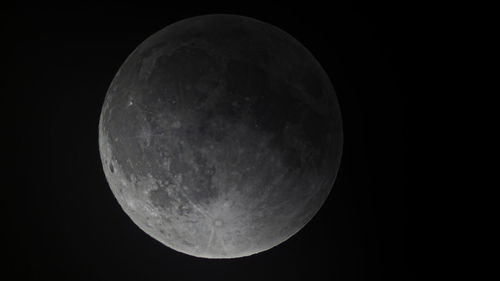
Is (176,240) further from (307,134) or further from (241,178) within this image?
(307,134)

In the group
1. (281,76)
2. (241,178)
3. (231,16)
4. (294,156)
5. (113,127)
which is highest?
(231,16)

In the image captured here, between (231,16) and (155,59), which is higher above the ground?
(231,16)

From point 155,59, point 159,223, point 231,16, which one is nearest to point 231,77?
point 155,59

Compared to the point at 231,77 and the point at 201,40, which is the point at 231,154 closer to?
the point at 231,77

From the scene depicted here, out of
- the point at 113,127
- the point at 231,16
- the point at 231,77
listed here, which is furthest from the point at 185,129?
the point at 231,16

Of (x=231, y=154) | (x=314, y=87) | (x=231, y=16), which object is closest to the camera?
(x=231, y=154)

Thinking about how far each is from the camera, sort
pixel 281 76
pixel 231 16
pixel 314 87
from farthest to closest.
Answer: pixel 231 16 → pixel 314 87 → pixel 281 76

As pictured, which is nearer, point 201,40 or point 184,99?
point 184,99
